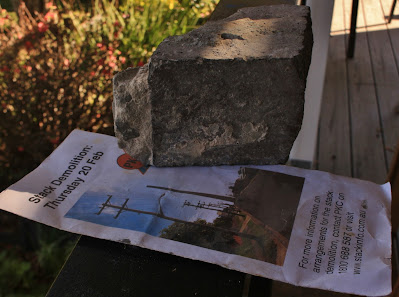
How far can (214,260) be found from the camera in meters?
1.00

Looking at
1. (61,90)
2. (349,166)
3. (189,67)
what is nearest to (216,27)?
(189,67)

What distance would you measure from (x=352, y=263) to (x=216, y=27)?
0.78 m

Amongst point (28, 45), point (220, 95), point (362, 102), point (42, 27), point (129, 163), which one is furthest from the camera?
point (362, 102)

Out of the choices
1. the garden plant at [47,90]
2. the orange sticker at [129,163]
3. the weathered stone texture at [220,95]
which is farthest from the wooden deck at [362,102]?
the orange sticker at [129,163]

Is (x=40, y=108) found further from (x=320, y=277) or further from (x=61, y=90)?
(x=320, y=277)

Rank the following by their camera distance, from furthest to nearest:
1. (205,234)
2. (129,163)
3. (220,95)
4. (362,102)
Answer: (362,102) < (129,163) < (220,95) < (205,234)

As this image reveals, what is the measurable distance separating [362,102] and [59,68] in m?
2.15

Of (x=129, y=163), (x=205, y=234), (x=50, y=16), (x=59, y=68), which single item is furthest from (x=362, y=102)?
(x=205, y=234)

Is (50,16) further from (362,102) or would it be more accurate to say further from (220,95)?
(362,102)

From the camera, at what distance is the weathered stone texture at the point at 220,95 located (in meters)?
1.16

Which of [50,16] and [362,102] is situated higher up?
[50,16]

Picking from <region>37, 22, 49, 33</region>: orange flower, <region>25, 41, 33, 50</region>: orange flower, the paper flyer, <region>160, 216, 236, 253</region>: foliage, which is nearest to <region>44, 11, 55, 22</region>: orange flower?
<region>37, 22, 49, 33</region>: orange flower

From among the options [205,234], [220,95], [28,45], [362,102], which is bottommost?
[362,102]

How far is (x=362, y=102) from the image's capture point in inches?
128
